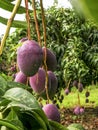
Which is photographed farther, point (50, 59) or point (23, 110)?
point (50, 59)

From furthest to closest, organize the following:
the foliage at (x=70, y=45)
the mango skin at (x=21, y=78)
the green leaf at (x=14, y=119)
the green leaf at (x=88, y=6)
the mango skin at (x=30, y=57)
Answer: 1. the foliage at (x=70, y=45)
2. the mango skin at (x=21, y=78)
3. the mango skin at (x=30, y=57)
4. the green leaf at (x=14, y=119)
5. the green leaf at (x=88, y=6)

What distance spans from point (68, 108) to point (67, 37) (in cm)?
203

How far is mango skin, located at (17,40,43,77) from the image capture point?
583 millimetres

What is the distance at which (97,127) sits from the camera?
5551mm

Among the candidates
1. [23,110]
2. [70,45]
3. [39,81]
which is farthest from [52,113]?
[70,45]

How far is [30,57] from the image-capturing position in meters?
0.61

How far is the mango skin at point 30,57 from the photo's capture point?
583mm

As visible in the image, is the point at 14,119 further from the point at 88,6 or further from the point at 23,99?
the point at 88,6

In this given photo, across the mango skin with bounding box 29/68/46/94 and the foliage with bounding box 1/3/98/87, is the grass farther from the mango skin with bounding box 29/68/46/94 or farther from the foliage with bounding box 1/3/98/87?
the mango skin with bounding box 29/68/46/94

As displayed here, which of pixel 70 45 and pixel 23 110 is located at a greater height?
pixel 70 45

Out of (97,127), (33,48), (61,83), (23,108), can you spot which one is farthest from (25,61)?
(97,127)

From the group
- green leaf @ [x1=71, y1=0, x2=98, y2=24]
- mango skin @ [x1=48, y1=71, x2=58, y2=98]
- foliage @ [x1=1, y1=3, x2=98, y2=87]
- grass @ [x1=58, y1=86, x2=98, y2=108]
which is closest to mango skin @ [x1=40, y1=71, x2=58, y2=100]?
mango skin @ [x1=48, y1=71, x2=58, y2=98]

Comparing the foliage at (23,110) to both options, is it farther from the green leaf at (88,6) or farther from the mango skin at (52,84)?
the green leaf at (88,6)

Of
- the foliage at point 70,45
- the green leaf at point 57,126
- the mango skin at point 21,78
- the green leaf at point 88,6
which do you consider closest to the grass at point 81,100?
the foliage at point 70,45
